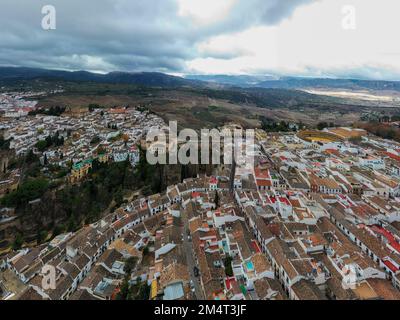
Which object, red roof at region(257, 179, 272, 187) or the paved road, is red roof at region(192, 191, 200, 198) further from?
red roof at region(257, 179, 272, 187)

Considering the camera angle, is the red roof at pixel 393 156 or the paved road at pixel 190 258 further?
the red roof at pixel 393 156

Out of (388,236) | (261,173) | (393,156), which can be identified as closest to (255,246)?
(388,236)

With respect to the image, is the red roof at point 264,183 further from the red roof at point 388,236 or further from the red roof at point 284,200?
the red roof at point 388,236

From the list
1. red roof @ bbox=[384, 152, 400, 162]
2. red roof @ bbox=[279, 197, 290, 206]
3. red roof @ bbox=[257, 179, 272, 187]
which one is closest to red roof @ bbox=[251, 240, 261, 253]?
red roof @ bbox=[279, 197, 290, 206]

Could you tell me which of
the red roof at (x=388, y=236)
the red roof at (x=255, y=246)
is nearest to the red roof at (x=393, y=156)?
the red roof at (x=388, y=236)

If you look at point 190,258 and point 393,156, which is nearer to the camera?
point 190,258

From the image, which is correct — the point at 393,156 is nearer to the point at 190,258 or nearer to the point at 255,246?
the point at 255,246

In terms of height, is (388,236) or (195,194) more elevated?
(195,194)

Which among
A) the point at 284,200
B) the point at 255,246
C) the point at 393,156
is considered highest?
the point at 393,156

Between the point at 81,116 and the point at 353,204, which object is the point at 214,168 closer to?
the point at 353,204
